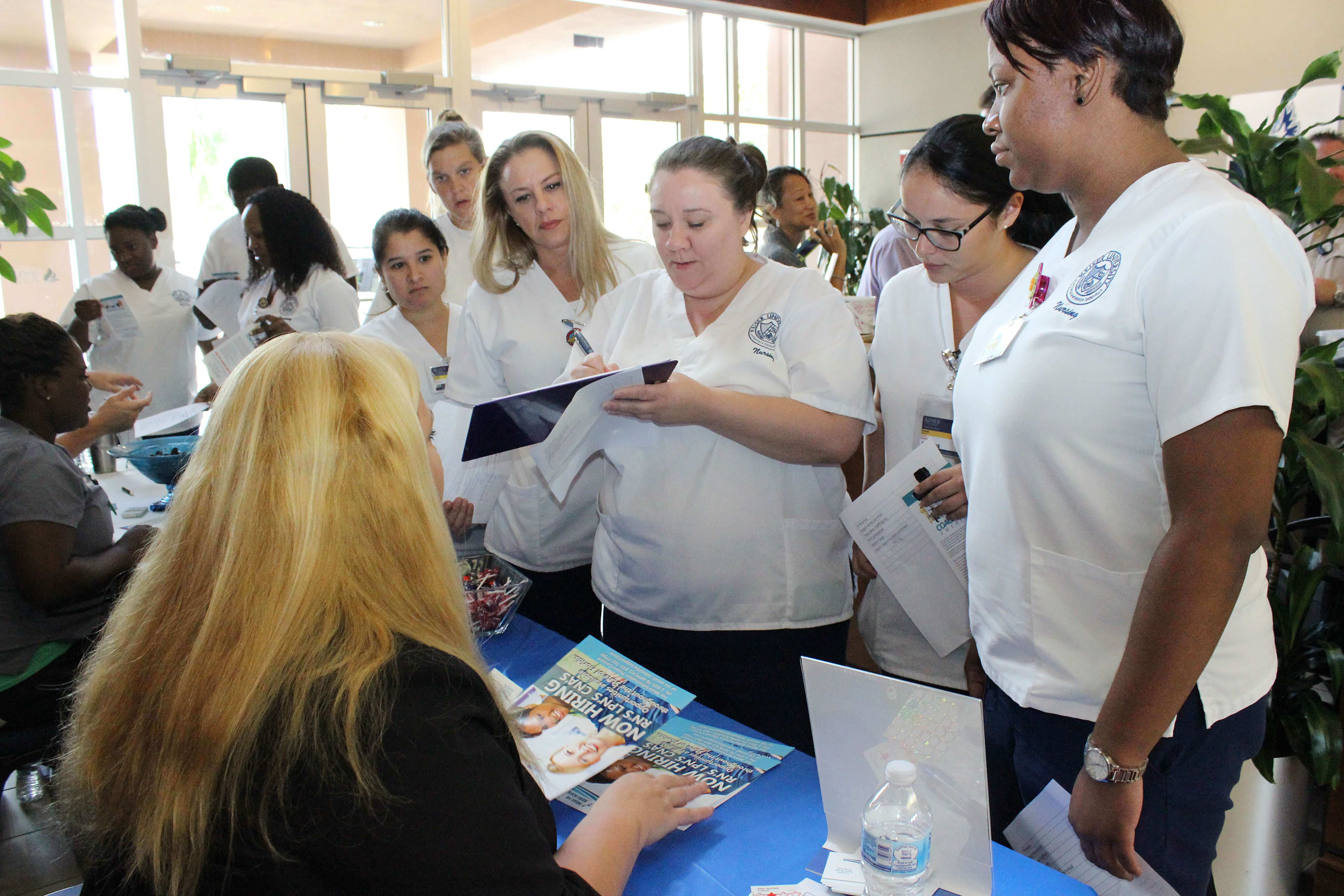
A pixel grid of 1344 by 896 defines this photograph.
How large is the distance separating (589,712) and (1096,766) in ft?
2.42

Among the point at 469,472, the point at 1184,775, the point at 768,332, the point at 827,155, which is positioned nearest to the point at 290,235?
the point at 469,472

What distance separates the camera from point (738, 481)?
5.95ft

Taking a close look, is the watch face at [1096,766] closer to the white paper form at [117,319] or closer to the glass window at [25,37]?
the white paper form at [117,319]

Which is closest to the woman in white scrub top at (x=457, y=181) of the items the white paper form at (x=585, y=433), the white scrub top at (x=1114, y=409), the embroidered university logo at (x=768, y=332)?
the white paper form at (x=585, y=433)

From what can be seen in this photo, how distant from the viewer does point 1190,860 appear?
114 cm

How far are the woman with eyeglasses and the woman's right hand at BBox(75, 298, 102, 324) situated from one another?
3.64 metres

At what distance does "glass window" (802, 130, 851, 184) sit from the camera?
995 cm

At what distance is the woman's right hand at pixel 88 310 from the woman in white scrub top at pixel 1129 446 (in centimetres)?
410

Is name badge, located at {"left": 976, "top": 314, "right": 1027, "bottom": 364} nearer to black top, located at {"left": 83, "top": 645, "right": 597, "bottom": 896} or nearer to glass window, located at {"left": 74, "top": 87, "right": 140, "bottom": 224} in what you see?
black top, located at {"left": 83, "top": 645, "right": 597, "bottom": 896}

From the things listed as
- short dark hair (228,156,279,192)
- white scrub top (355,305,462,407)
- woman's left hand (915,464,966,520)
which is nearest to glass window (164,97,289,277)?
short dark hair (228,156,279,192)

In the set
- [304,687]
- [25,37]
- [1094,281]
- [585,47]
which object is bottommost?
[304,687]

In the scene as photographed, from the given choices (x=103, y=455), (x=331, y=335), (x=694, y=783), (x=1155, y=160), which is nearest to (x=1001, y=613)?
(x=694, y=783)

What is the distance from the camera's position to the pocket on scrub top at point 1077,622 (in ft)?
3.69

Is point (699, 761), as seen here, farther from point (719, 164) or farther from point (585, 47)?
point (585, 47)
